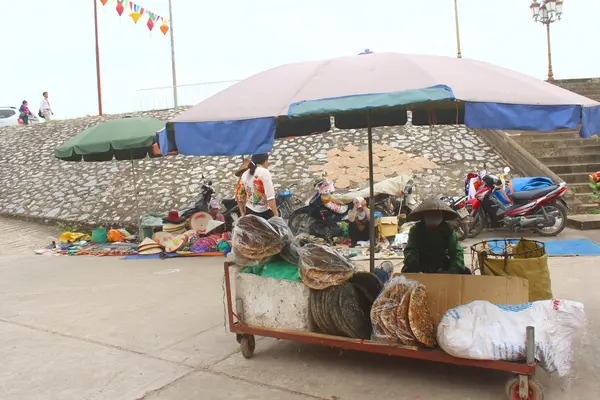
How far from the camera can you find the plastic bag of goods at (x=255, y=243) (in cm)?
423

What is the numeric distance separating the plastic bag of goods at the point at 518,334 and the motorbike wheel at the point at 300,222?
627cm

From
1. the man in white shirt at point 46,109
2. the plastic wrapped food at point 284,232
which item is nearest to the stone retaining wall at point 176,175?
the man in white shirt at point 46,109

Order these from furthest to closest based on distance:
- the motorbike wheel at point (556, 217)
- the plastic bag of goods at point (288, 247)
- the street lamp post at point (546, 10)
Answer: the street lamp post at point (546, 10)
the motorbike wheel at point (556, 217)
the plastic bag of goods at point (288, 247)

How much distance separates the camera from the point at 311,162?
13.6m

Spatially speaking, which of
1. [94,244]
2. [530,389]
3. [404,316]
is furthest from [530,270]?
[94,244]

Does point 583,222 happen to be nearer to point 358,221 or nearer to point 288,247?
point 358,221

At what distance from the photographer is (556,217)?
9062 millimetres

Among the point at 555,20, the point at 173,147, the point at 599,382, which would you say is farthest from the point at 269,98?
the point at 555,20

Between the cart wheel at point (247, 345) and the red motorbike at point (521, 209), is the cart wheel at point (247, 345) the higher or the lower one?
the lower one

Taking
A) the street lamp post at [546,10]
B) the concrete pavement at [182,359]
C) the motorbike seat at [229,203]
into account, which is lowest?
the concrete pavement at [182,359]

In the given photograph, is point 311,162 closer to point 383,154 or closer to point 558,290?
point 383,154

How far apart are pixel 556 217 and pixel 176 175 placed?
9.68 metres

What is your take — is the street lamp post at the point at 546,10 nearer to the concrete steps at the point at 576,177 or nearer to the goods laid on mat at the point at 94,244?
the concrete steps at the point at 576,177

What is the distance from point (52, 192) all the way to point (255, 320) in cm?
1276
